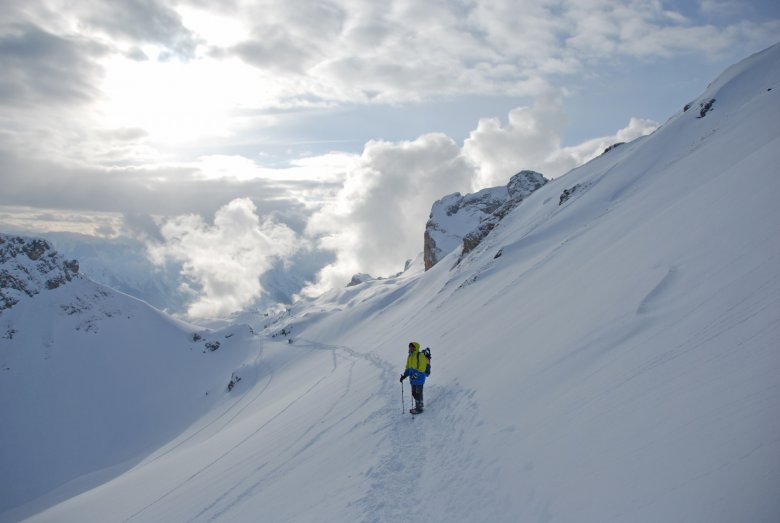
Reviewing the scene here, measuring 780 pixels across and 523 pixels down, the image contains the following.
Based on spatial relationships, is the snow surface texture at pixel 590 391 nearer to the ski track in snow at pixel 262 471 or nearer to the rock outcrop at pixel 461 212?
the ski track in snow at pixel 262 471

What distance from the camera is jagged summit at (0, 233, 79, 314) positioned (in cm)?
8000

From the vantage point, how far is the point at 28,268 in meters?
84.4

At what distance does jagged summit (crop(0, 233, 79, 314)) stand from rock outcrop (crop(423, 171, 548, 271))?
3224 inches

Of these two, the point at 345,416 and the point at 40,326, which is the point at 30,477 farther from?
the point at 345,416

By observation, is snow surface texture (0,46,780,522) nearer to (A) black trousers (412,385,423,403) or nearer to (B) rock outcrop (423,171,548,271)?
(A) black trousers (412,385,423,403)

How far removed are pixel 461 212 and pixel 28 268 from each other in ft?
350

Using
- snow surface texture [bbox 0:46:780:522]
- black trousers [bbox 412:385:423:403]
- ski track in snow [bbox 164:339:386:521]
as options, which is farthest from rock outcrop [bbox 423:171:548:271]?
black trousers [bbox 412:385:423:403]

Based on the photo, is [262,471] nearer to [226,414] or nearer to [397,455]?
[397,455]

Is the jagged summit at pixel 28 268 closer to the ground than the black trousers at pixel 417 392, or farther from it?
farther from it

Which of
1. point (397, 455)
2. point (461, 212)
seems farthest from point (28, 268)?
point (461, 212)

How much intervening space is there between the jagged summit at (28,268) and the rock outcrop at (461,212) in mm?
81893

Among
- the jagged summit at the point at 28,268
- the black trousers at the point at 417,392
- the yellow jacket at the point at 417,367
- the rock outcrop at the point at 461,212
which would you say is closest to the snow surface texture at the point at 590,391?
the black trousers at the point at 417,392

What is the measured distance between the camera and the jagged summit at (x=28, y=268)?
80000 mm

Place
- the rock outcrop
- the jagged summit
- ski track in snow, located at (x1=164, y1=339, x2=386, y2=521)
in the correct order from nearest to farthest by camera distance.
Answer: ski track in snow, located at (x1=164, y1=339, x2=386, y2=521), the jagged summit, the rock outcrop
